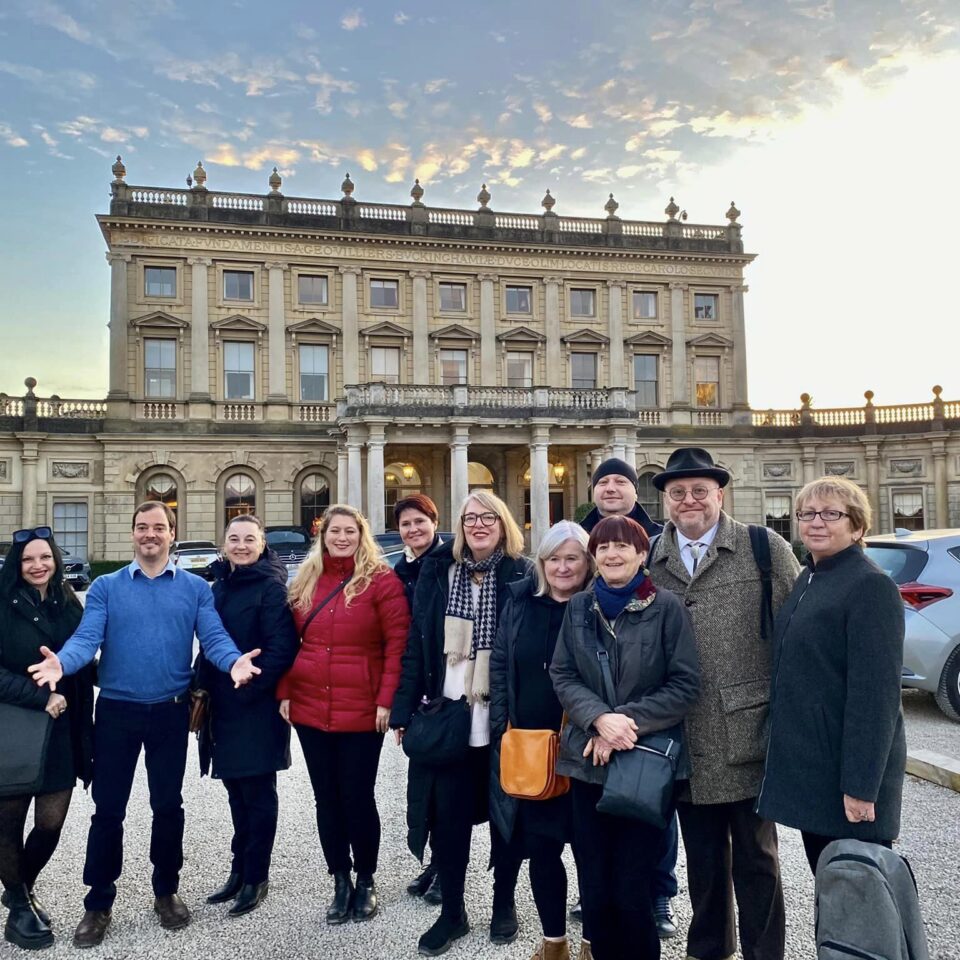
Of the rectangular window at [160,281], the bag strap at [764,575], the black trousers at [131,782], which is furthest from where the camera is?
the rectangular window at [160,281]

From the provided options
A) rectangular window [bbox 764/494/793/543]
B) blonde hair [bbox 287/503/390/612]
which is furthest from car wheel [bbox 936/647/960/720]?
rectangular window [bbox 764/494/793/543]

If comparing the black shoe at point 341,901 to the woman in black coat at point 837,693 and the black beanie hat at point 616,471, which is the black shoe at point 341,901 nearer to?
the woman in black coat at point 837,693

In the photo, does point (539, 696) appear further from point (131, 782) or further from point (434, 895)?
point (131, 782)

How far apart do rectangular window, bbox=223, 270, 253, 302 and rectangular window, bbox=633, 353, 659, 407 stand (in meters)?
17.6

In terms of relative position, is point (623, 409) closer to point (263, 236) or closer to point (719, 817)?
point (263, 236)

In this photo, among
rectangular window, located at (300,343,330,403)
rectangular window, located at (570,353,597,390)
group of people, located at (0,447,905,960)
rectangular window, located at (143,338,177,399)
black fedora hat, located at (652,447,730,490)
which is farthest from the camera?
rectangular window, located at (570,353,597,390)

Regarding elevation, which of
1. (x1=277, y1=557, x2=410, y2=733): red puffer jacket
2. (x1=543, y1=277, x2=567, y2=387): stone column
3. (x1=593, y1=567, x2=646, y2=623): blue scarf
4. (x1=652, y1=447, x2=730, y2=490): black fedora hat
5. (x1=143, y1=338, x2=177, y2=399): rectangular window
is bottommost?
(x1=277, y1=557, x2=410, y2=733): red puffer jacket

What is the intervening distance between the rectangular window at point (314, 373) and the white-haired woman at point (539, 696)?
29.0 m

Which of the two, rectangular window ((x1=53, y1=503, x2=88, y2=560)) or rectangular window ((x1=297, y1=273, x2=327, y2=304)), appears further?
rectangular window ((x1=297, y1=273, x2=327, y2=304))

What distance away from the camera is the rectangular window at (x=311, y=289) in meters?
32.2

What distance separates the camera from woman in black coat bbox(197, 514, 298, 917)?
14.2ft

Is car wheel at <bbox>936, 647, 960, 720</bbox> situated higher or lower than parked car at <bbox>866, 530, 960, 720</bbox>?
lower

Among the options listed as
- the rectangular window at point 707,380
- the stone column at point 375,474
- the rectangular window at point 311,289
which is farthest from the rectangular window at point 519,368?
the stone column at point 375,474

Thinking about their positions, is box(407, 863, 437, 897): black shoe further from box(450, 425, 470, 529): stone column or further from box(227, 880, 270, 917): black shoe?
box(450, 425, 470, 529): stone column
